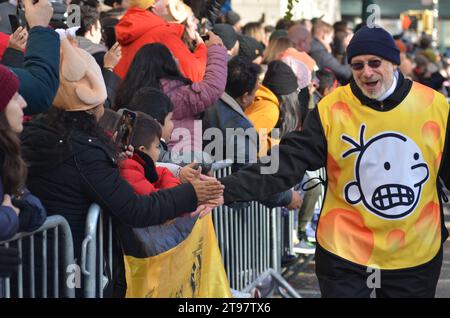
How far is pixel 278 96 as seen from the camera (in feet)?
30.4

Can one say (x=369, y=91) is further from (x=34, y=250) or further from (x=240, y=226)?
(x=240, y=226)

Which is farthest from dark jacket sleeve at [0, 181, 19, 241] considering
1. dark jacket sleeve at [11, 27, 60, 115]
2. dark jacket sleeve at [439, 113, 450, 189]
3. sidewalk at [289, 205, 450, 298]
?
sidewalk at [289, 205, 450, 298]

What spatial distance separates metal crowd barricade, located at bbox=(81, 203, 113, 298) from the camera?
5094 millimetres

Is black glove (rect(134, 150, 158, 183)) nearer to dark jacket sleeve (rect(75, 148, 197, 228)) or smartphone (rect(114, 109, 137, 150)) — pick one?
smartphone (rect(114, 109, 137, 150))

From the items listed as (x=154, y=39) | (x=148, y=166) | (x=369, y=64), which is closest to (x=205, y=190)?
(x=148, y=166)

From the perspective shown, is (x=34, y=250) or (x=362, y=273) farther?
(x=362, y=273)

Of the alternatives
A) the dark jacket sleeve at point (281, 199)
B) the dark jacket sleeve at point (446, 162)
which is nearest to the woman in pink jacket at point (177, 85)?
the dark jacket sleeve at point (281, 199)

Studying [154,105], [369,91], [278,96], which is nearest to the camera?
[369,91]

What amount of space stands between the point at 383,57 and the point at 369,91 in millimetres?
187

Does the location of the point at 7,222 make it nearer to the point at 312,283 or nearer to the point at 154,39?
the point at 154,39

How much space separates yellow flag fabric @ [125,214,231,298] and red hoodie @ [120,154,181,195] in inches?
10.0

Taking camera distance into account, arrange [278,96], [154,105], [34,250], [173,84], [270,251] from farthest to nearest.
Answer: [278,96], [270,251], [173,84], [154,105], [34,250]
